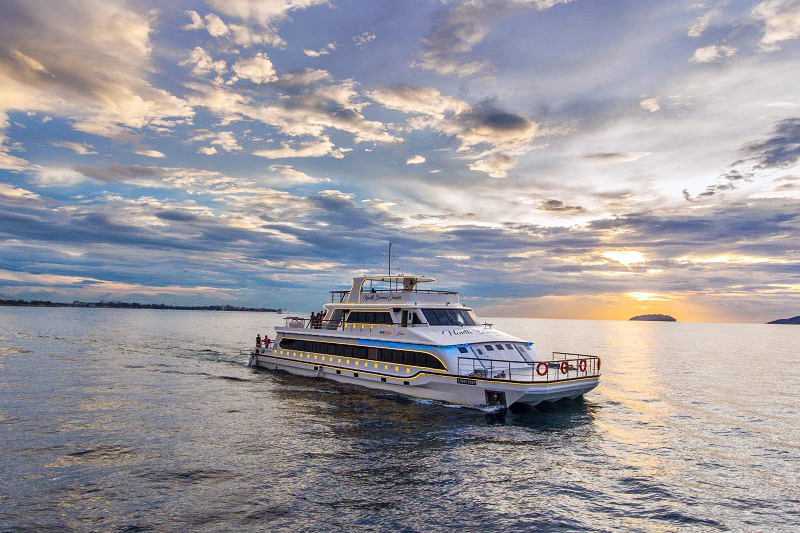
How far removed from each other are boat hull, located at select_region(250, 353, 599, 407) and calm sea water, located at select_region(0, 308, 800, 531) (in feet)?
2.62

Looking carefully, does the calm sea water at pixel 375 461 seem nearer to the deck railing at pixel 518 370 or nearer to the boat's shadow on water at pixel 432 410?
the boat's shadow on water at pixel 432 410

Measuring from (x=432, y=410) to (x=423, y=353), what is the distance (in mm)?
3363

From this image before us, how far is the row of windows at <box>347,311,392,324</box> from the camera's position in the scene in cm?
3186

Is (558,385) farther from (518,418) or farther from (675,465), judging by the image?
(675,465)

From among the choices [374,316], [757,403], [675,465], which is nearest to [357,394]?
[374,316]

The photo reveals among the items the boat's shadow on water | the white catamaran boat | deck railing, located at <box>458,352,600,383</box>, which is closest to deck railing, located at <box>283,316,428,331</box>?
the white catamaran boat

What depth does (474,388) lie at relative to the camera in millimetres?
25281

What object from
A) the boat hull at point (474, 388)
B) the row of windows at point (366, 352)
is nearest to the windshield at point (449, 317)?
the row of windows at point (366, 352)

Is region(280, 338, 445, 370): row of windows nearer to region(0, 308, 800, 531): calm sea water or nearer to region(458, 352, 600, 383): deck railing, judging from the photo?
region(458, 352, 600, 383): deck railing

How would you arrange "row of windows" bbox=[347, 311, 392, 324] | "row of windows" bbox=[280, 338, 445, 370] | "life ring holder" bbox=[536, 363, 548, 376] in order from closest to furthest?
"life ring holder" bbox=[536, 363, 548, 376] < "row of windows" bbox=[280, 338, 445, 370] < "row of windows" bbox=[347, 311, 392, 324]

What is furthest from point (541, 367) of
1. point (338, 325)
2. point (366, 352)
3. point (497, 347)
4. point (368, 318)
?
point (338, 325)

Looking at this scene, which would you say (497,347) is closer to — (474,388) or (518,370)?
(518,370)

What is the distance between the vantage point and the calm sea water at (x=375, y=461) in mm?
13688

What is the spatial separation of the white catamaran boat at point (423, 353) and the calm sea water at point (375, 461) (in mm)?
1256
